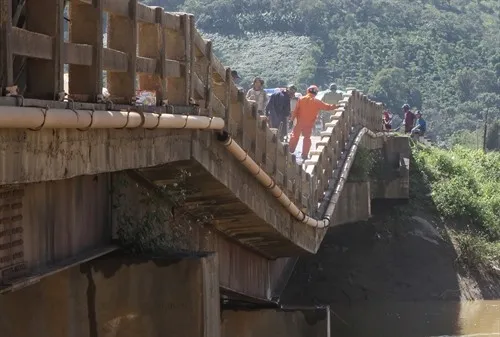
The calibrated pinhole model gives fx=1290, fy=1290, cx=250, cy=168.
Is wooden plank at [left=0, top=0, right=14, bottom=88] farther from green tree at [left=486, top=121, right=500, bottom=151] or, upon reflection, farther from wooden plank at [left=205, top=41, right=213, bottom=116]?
green tree at [left=486, top=121, right=500, bottom=151]

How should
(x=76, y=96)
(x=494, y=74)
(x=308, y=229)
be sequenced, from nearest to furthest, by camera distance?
1. (x=76, y=96)
2. (x=308, y=229)
3. (x=494, y=74)

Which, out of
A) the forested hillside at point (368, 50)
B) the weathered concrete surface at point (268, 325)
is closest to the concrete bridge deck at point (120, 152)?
the weathered concrete surface at point (268, 325)

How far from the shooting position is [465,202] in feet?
97.4

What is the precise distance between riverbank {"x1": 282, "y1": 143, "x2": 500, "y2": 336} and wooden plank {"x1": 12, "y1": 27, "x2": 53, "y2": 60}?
15794mm

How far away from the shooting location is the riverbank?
25.9 m

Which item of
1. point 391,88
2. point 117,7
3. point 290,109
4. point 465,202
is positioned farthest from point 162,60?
point 391,88

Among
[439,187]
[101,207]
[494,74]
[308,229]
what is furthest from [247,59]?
[101,207]

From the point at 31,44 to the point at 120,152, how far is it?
6.60ft

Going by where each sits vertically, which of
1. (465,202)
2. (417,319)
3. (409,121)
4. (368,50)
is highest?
(368,50)

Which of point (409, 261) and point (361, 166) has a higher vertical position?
point (361, 166)

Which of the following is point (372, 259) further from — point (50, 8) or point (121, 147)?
point (50, 8)

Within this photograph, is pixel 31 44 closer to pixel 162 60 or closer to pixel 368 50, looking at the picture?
pixel 162 60

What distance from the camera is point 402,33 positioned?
9469 cm

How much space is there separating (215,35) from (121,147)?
80988mm
